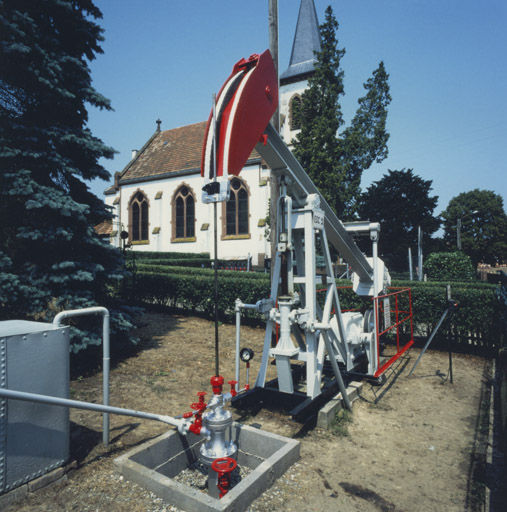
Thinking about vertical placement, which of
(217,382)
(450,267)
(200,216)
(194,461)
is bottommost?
Answer: (194,461)

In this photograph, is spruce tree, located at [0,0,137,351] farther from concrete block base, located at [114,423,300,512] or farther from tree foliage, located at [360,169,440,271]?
tree foliage, located at [360,169,440,271]

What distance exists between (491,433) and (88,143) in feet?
24.3

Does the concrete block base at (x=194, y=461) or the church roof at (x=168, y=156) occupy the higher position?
the church roof at (x=168, y=156)

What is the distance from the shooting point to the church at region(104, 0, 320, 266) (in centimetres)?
2478

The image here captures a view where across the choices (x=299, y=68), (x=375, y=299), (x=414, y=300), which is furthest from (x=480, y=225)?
(x=375, y=299)

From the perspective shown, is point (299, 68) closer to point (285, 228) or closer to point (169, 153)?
point (169, 153)

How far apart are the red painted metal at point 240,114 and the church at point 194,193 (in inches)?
771

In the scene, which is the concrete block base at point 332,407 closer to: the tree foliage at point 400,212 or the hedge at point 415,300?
the hedge at point 415,300

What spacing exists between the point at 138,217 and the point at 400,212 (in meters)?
25.5

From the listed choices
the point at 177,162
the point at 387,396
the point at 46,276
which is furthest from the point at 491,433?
the point at 177,162

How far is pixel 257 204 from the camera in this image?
80.4 ft

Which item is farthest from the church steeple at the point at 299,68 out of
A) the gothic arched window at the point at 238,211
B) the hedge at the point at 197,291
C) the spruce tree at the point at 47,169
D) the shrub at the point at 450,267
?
the spruce tree at the point at 47,169

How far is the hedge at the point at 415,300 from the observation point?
757cm

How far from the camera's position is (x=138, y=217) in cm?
3062
